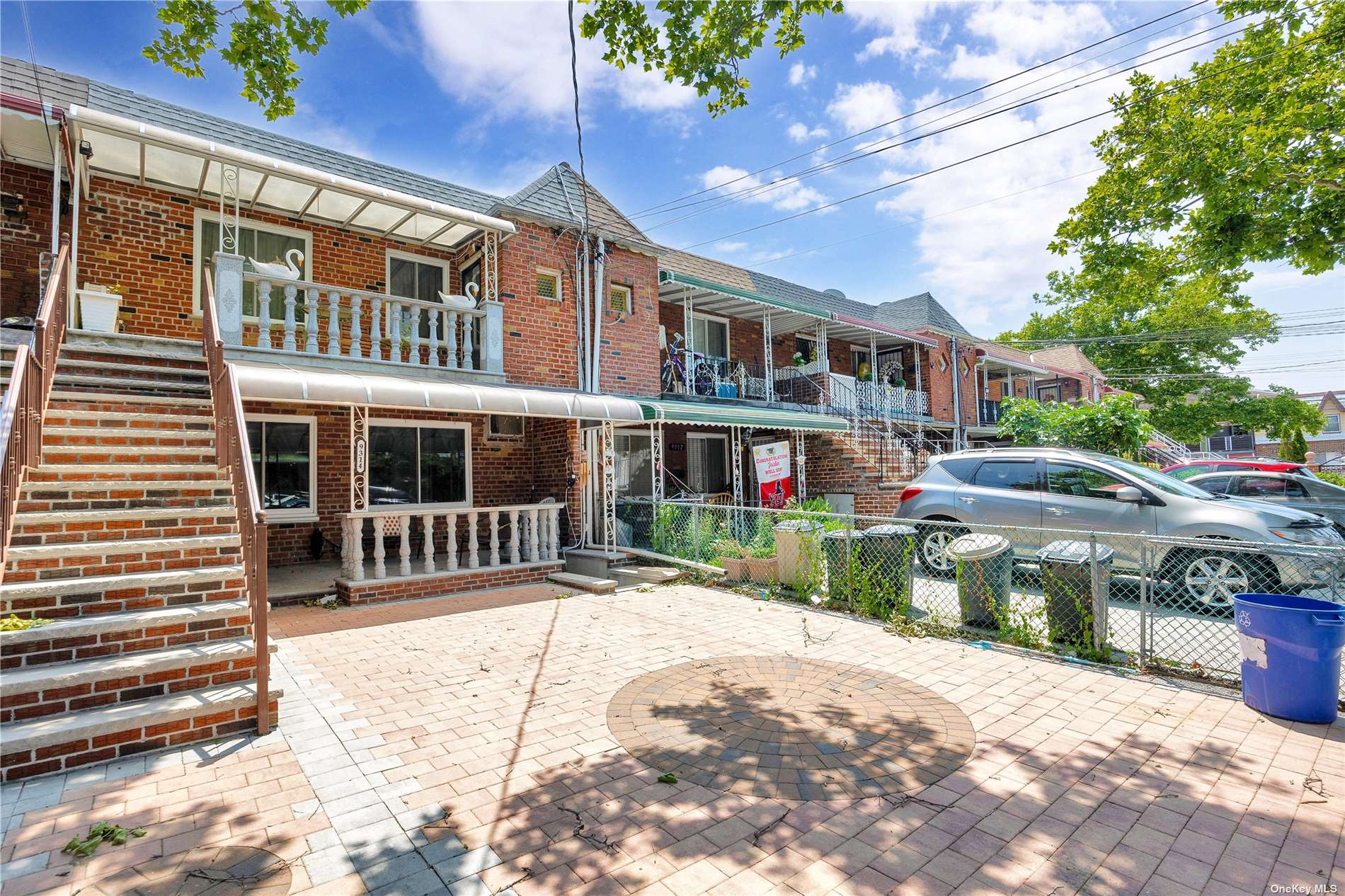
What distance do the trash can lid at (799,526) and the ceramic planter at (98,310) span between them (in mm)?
9055

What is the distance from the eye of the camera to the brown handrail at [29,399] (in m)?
4.10

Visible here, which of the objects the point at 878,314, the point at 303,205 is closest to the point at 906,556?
the point at 303,205

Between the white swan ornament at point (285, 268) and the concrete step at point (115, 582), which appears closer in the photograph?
the concrete step at point (115, 582)

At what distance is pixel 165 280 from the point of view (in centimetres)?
912

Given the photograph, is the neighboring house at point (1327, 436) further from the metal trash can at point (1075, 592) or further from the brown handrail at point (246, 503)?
the brown handrail at point (246, 503)

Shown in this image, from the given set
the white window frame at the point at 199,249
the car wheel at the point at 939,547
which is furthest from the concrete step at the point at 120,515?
the car wheel at the point at 939,547

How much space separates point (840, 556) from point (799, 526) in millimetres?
879

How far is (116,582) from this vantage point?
4.62m

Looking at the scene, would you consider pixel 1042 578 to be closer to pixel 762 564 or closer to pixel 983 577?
pixel 983 577

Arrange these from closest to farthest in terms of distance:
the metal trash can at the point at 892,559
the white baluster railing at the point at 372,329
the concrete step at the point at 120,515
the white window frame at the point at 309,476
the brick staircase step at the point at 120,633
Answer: the brick staircase step at the point at 120,633 → the concrete step at the point at 120,515 → the metal trash can at the point at 892,559 → the white baluster railing at the point at 372,329 → the white window frame at the point at 309,476

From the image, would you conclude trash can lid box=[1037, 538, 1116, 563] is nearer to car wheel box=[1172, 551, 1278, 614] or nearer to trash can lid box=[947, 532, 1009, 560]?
trash can lid box=[947, 532, 1009, 560]

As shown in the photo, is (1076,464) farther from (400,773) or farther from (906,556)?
(400,773)

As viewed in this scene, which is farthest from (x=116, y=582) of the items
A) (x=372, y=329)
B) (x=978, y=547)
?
(x=978, y=547)

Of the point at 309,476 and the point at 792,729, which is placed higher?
the point at 309,476
